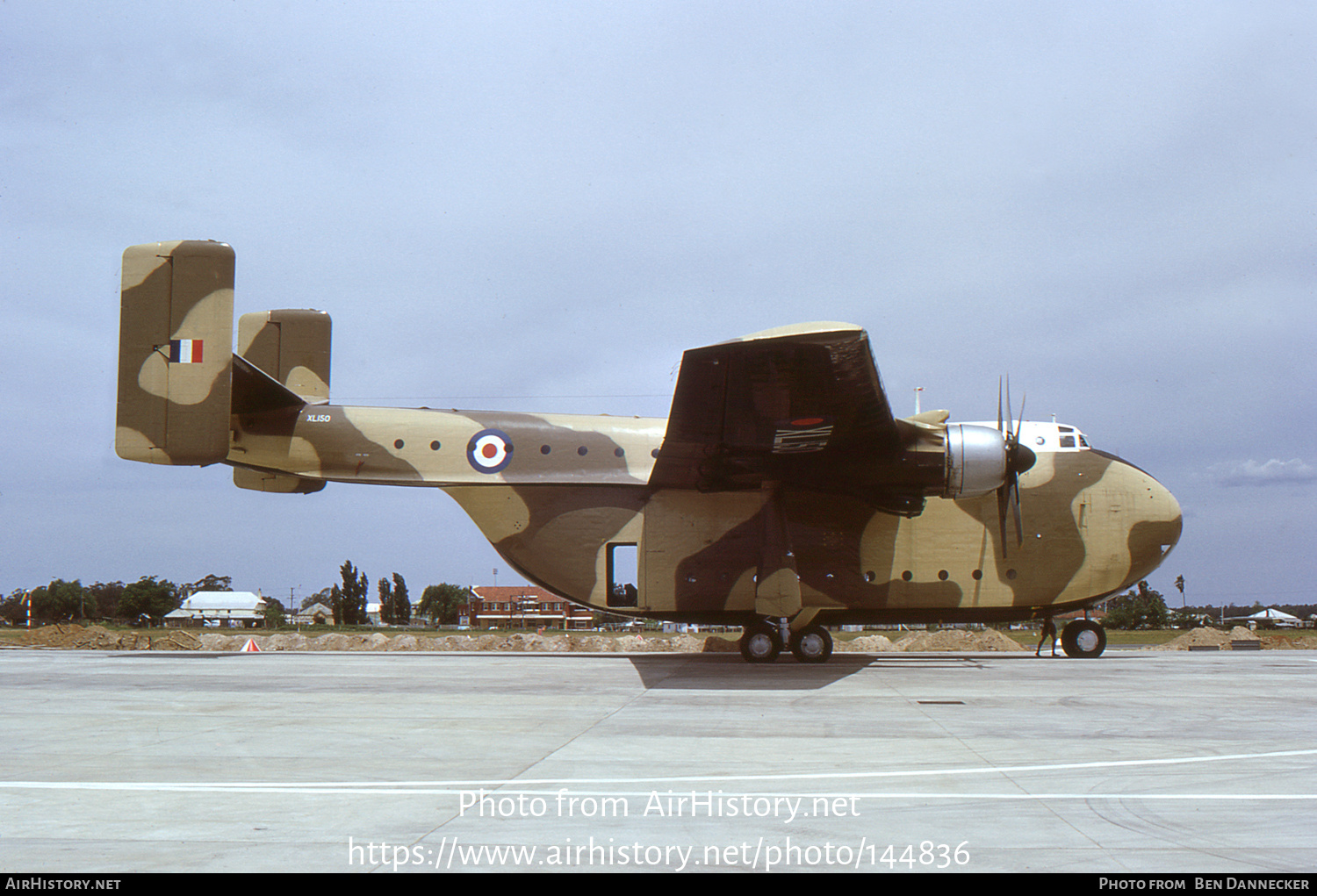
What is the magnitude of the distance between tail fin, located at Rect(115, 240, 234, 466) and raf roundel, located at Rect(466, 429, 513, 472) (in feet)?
14.6

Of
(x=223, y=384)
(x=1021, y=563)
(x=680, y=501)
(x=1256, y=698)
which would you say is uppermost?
(x=223, y=384)

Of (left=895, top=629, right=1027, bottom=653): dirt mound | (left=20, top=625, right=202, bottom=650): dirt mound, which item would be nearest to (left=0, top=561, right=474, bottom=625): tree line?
(left=20, top=625, right=202, bottom=650): dirt mound

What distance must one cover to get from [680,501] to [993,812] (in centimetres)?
1169

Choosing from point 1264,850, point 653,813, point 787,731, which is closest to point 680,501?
point 787,731

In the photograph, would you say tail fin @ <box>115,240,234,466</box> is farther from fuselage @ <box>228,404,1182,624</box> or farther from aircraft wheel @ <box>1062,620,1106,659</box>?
aircraft wheel @ <box>1062,620,1106,659</box>

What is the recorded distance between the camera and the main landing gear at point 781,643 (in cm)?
1620

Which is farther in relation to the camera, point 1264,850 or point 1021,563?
point 1021,563

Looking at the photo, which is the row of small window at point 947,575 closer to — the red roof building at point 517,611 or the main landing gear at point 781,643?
the main landing gear at point 781,643

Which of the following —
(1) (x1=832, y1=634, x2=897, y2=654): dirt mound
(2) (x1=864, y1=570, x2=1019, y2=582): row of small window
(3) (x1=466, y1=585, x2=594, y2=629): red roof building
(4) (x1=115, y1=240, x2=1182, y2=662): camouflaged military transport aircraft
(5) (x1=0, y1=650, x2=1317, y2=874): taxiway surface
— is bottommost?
(3) (x1=466, y1=585, x2=594, y2=629): red roof building

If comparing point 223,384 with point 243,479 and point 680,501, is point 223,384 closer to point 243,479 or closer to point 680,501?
point 243,479

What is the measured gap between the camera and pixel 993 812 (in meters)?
4.96

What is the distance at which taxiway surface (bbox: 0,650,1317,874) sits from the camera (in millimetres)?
4199

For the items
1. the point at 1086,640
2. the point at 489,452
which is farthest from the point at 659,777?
the point at 1086,640

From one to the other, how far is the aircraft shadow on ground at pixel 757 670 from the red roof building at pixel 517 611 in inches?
2634
